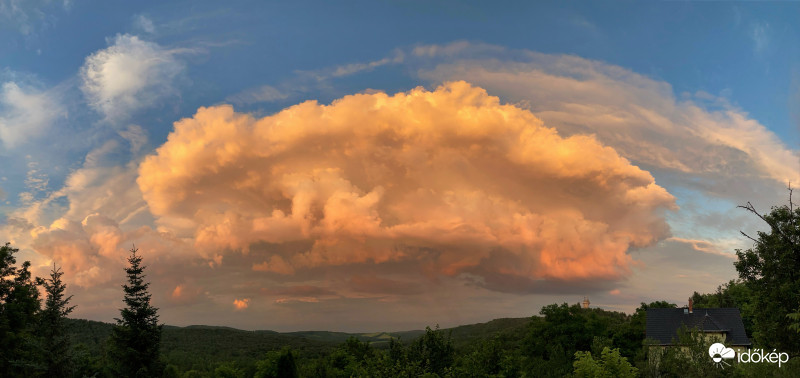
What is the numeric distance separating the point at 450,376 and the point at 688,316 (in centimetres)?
6052

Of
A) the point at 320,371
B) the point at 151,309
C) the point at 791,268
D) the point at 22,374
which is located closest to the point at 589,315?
the point at 791,268

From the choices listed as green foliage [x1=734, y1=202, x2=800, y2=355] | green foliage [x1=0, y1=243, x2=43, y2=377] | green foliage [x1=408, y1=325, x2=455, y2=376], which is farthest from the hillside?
green foliage [x1=408, y1=325, x2=455, y2=376]

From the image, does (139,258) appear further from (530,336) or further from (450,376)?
(530,336)

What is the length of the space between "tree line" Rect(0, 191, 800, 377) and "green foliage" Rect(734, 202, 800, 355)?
8 cm

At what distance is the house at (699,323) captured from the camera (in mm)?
74062

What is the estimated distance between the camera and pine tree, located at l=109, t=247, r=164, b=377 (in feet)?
159

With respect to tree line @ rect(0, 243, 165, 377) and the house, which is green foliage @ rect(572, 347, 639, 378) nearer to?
tree line @ rect(0, 243, 165, 377)

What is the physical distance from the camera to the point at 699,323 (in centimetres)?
7562

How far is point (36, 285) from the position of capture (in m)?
61.6

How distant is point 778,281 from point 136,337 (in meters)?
58.5

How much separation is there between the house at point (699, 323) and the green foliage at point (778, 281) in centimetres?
2845
